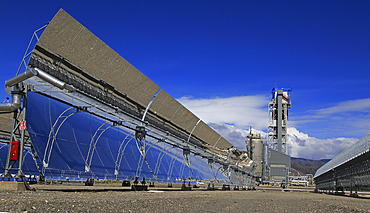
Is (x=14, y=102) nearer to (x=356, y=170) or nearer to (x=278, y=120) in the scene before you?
(x=356, y=170)

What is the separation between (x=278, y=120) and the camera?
85.9m

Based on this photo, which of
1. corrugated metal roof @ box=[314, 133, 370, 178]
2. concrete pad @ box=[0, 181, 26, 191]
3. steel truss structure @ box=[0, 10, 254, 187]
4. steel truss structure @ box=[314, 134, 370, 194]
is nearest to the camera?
concrete pad @ box=[0, 181, 26, 191]

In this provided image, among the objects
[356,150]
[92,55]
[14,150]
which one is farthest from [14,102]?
[356,150]

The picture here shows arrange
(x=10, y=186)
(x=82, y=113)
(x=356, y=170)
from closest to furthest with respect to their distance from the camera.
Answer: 1. (x=10, y=186)
2. (x=82, y=113)
3. (x=356, y=170)

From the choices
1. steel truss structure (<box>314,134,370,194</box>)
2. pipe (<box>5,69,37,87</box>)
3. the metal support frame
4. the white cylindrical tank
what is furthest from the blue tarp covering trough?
the white cylindrical tank

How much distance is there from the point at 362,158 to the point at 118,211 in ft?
77.5

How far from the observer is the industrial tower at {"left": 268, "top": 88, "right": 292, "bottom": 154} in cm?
8538

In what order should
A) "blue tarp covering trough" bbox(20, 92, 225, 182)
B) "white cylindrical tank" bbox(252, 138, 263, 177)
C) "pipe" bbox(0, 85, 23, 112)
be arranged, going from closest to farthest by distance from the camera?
"pipe" bbox(0, 85, 23, 112), "blue tarp covering trough" bbox(20, 92, 225, 182), "white cylindrical tank" bbox(252, 138, 263, 177)

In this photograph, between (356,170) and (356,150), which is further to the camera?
(356,170)

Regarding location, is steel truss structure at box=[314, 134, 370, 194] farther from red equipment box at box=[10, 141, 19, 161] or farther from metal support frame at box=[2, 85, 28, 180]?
red equipment box at box=[10, 141, 19, 161]

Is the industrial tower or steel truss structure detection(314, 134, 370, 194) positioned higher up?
the industrial tower

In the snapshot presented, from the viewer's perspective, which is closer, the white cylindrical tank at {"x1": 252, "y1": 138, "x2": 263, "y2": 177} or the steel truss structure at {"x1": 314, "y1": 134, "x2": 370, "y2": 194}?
the steel truss structure at {"x1": 314, "y1": 134, "x2": 370, "y2": 194}

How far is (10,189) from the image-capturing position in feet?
40.6

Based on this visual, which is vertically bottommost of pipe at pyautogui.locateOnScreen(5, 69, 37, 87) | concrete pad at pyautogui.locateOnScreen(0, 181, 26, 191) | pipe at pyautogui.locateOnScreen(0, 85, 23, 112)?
concrete pad at pyautogui.locateOnScreen(0, 181, 26, 191)
